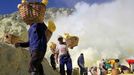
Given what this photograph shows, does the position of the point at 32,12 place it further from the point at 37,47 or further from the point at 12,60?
the point at 37,47

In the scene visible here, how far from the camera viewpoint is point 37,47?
6523 millimetres

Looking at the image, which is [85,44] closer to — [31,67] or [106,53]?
[106,53]

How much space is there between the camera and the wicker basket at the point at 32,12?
38.7 ft

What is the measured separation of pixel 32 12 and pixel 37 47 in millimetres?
5562

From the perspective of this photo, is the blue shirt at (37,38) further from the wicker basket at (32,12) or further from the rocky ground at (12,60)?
the wicker basket at (32,12)

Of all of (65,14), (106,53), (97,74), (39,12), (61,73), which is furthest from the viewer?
(65,14)

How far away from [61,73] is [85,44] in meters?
38.7

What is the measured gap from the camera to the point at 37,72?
6504 millimetres

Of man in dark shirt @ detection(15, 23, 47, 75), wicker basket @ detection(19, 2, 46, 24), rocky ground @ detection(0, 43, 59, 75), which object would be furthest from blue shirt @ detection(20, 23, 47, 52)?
wicker basket @ detection(19, 2, 46, 24)

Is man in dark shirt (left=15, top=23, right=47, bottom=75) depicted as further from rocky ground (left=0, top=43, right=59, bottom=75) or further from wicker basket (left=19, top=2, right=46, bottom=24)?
wicker basket (left=19, top=2, right=46, bottom=24)

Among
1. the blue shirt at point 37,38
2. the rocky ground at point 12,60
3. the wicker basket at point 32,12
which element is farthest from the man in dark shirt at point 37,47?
the wicker basket at point 32,12

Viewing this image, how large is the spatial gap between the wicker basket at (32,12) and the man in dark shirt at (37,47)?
16.0 feet

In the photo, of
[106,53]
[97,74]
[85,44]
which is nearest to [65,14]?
[85,44]

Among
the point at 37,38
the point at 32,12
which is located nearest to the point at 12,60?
the point at 37,38
